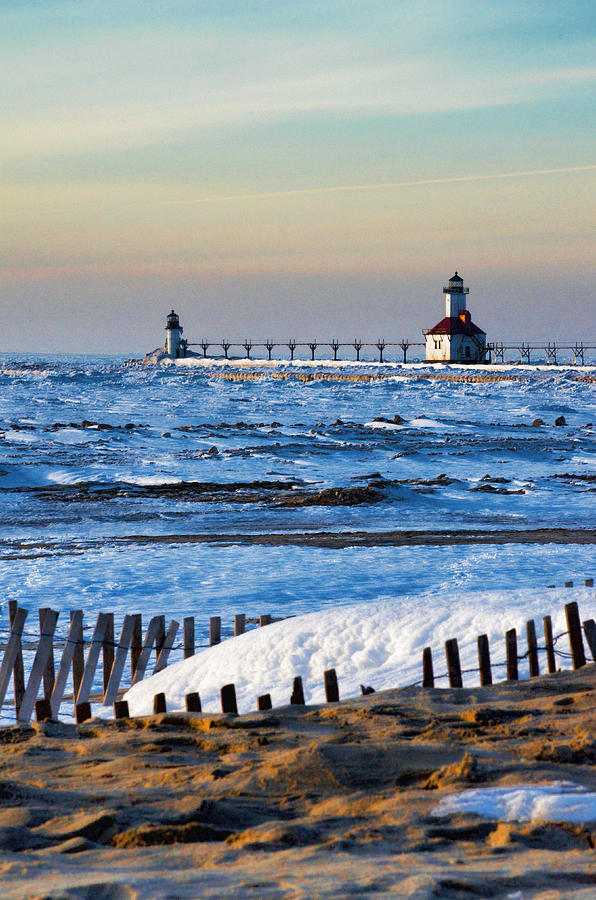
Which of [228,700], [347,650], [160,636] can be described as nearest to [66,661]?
[160,636]

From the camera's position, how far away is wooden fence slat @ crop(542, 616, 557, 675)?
25.2 ft

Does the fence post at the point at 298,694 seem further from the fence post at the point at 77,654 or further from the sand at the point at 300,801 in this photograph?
the fence post at the point at 77,654

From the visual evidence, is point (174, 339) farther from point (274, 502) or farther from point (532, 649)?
point (532, 649)

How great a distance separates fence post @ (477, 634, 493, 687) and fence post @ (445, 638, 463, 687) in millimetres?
185

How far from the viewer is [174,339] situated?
136875mm

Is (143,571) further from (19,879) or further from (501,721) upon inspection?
(19,879)

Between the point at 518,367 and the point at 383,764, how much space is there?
9379cm

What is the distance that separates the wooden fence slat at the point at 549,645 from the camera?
303 inches

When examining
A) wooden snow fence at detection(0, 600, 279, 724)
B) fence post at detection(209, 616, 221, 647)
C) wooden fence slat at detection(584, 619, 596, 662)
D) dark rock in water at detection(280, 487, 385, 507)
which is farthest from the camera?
dark rock in water at detection(280, 487, 385, 507)

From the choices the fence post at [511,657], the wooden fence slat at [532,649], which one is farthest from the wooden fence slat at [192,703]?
the wooden fence slat at [532,649]

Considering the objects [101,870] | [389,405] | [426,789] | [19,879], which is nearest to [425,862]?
[426,789]

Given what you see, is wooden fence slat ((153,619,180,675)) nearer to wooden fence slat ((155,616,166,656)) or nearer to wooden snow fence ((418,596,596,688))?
wooden fence slat ((155,616,166,656))

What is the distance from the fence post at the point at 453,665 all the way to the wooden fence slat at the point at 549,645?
86cm

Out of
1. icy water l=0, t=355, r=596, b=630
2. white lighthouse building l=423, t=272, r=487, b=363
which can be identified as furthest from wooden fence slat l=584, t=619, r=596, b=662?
white lighthouse building l=423, t=272, r=487, b=363
